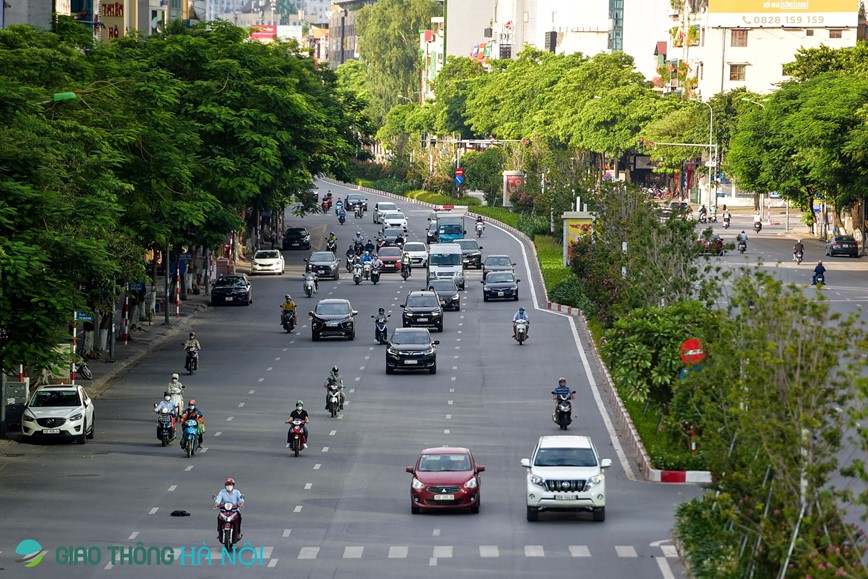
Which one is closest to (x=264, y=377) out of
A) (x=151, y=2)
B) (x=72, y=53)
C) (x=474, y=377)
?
(x=474, y=377)

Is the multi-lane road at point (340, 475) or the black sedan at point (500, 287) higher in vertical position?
the black sedan at point (500, 287)

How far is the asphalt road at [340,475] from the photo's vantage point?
95.6 feet

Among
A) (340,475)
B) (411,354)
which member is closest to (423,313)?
(411,354)

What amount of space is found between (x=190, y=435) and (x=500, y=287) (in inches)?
1448

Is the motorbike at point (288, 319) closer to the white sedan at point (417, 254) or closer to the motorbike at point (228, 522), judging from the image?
the white sedan at point (417, 254)

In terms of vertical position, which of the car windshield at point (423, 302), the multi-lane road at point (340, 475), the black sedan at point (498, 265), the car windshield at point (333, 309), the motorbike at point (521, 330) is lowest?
the multi-lane road at point (340, 475)

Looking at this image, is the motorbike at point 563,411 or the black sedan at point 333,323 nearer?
the motorbike at point 563,411

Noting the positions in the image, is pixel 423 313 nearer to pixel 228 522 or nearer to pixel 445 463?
pixel 445 463

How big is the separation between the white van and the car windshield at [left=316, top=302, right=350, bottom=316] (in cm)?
1621

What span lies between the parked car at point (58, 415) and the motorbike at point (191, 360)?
35.6 feet

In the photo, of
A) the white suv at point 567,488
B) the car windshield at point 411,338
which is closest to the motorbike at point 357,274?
the car windshield at point 411,338

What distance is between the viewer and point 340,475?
37.4 m

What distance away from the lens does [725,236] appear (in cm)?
11312

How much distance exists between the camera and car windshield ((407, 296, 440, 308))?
6469cm
